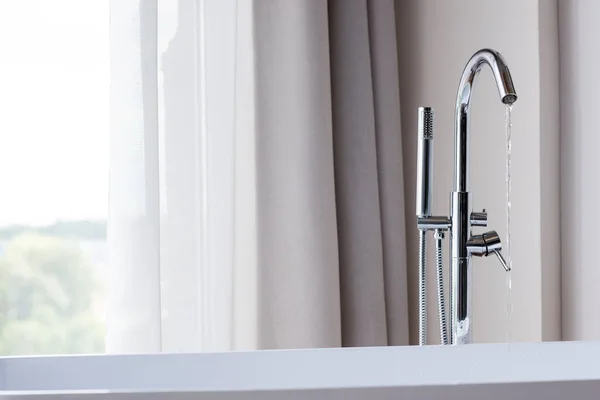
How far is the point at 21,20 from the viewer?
5.03 feet

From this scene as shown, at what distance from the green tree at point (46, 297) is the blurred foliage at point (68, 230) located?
16 millimetres

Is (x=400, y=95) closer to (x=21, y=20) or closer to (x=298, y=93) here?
(x=298, y=93)

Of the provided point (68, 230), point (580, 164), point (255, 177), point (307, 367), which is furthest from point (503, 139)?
point (68, 230)

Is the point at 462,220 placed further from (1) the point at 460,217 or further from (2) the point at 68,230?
(2) the point at 68,230

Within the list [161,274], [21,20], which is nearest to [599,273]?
→ [161,274]

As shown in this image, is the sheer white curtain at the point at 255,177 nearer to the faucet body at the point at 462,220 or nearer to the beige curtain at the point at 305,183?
the beige curtain at the point at 305,183

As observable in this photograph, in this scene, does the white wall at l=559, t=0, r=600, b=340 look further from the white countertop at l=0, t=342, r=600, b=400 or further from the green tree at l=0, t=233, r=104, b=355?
the green tree at l=0, t=233, r=104, b=355

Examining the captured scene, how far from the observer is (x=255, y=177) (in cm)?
169

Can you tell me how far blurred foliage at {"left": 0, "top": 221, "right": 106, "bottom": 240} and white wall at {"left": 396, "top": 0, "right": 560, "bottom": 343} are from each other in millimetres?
827

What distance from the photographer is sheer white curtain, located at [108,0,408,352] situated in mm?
1500

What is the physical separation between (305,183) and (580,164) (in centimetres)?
63

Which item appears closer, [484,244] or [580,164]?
[484,244]

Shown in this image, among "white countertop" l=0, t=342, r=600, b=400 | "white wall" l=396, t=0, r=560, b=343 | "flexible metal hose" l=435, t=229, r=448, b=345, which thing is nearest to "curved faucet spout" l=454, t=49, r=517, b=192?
"flexible metal hose" l=435, t=229, r=448, b=345

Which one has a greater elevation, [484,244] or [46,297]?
[484,244]
